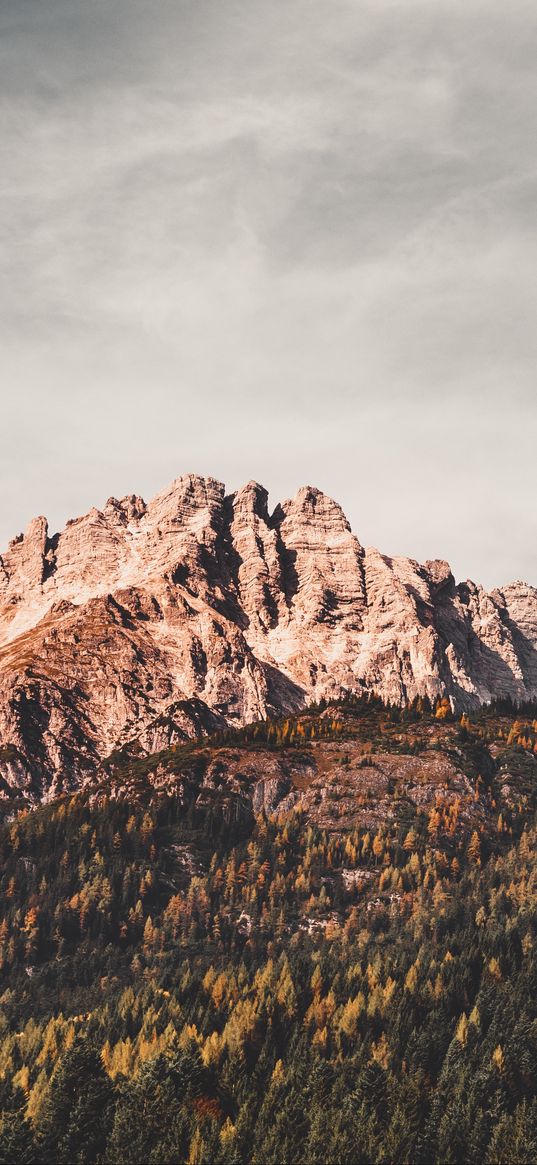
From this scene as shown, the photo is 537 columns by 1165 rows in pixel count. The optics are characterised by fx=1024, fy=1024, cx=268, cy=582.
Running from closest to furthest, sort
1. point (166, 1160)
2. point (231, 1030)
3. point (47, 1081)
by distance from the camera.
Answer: point (166, 1160)
point (47, 1081)
point (231, 1030)

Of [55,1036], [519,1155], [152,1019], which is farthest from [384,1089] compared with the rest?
[55,1036]

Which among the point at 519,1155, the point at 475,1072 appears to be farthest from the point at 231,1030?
the point at 519,1155

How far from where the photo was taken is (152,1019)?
7308 inches

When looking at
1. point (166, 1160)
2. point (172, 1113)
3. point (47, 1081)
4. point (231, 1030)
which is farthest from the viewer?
point (231, 1030)

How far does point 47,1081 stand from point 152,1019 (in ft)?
88.8

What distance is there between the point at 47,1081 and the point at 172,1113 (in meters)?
24.2

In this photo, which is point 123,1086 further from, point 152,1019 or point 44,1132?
point 152,1019

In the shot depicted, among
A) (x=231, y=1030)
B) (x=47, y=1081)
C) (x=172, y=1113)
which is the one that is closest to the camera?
(x=172, y=1113)

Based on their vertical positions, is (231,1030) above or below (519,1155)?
above

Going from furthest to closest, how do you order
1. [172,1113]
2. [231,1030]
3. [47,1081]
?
1. [231,1030]
2. [47,1081]
3. [172,1113]

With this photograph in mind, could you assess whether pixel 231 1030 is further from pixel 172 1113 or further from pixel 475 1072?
pixel 475 1072

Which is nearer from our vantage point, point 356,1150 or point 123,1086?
point 356,1150

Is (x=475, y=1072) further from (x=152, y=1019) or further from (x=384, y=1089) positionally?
(x=152, y=1019)

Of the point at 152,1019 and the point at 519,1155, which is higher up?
the point at 152,1019
